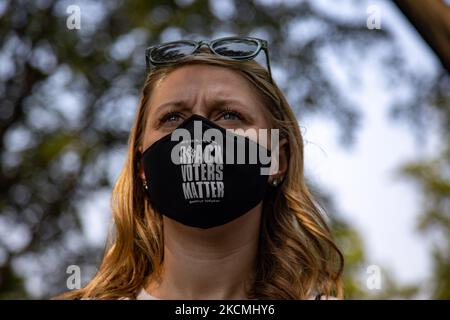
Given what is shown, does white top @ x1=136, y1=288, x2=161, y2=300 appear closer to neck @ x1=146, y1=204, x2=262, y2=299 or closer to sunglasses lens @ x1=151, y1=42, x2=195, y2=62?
neck @ x1=146, y1=204, x2=262, y2=299

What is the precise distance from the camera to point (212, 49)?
341cm

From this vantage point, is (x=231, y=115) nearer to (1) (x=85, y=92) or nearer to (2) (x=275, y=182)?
(2) (x=275, y=182)

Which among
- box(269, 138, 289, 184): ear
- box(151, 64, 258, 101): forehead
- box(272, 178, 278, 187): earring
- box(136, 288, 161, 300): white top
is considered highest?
box(151, 64, 258, 101): forehead

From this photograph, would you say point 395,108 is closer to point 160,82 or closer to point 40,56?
point 40,56

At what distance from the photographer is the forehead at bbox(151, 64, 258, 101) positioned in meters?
3.24

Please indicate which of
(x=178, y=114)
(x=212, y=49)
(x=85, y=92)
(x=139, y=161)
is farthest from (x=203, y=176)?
(x=85, y=92)

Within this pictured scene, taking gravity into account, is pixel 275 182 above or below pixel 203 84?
below

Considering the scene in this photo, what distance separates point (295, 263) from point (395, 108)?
6.14 metres

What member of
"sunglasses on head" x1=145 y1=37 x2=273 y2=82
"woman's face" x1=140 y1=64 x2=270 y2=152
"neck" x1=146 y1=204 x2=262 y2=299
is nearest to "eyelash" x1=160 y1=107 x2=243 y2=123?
"woman's face" x1=140 y1=64 x2=270 y2=152

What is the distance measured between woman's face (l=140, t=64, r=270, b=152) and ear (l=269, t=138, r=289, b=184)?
6.7 inches

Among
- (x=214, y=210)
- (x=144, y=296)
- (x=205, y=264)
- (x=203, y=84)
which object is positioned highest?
(x=203, y=84)

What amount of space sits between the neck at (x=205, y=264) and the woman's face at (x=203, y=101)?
0.37m

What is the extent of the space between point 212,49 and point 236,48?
114 millimetres
